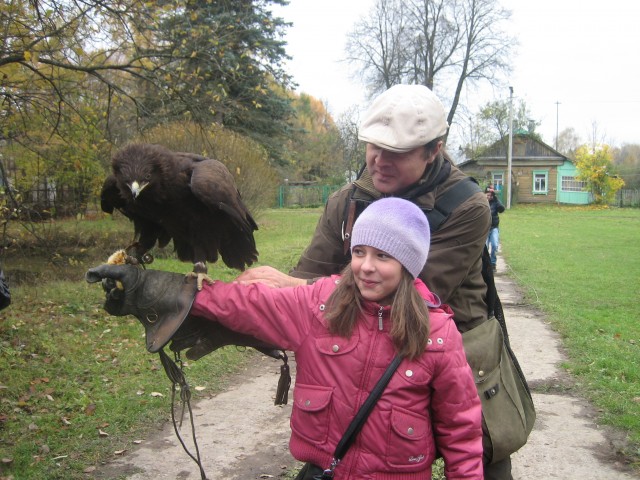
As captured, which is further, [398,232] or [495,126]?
[495,126]

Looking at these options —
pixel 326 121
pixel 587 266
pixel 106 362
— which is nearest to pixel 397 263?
pixel 106 362

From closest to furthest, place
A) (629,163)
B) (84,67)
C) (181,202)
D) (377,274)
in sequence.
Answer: (377,274) < (181,202) < (84,67) < (629,163)

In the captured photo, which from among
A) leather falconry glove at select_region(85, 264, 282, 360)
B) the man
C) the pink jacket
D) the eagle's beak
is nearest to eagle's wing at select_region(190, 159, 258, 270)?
the eagle's beak

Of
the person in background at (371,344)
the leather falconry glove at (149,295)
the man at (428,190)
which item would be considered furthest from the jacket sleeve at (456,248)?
the leather falconry glove at (149,295)

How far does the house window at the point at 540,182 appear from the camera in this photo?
50625 mm

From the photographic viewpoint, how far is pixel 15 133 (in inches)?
328

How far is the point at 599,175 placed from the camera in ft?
152

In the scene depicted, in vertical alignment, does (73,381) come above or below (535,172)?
below

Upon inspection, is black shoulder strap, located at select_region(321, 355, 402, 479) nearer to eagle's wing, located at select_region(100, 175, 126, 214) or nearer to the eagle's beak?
the eagle's beak

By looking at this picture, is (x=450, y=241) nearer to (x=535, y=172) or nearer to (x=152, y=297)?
(x=152, y=297)

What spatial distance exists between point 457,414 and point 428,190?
87 cm

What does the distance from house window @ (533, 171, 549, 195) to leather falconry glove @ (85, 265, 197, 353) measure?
2046 inches

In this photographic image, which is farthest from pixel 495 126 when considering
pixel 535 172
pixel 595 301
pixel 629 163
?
pixel 595 301

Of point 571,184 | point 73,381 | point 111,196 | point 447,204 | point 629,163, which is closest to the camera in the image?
point 447,204
